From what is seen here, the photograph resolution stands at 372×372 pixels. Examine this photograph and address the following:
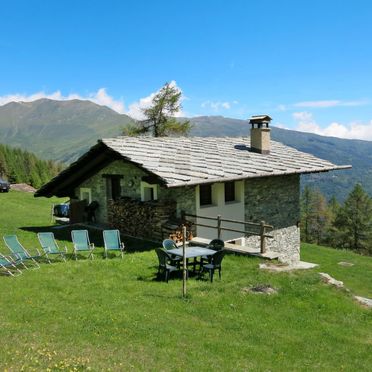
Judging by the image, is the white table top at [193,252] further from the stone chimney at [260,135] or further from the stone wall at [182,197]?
the stone chimney at [260,135]

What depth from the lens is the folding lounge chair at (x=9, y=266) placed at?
11977 millimetres

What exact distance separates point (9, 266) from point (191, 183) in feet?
21.3

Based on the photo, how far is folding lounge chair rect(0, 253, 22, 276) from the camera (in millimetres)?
11977

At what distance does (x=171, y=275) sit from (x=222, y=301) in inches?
99.6

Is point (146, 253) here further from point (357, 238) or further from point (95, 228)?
point (357, 238)

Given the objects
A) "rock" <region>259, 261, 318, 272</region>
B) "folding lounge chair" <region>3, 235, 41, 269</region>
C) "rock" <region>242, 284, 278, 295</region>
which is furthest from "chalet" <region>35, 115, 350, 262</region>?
"folding lounge chair" <region>3, 235, 41, 269</region>

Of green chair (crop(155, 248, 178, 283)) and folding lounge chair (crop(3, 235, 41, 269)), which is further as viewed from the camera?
folding lounge chair (crop(3, 235, 41, 269))

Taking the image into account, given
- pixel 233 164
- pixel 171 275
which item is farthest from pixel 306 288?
pixel 233 164

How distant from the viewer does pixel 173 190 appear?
659 inches

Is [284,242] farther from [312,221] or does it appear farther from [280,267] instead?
[312,221]

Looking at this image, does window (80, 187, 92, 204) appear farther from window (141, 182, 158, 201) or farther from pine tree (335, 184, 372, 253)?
pine tree (335, 184, 372, 253)

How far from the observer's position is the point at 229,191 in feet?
62.3

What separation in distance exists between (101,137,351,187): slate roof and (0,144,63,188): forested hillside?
134ft

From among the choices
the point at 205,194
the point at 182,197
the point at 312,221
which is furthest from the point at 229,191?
the point at 312,221
